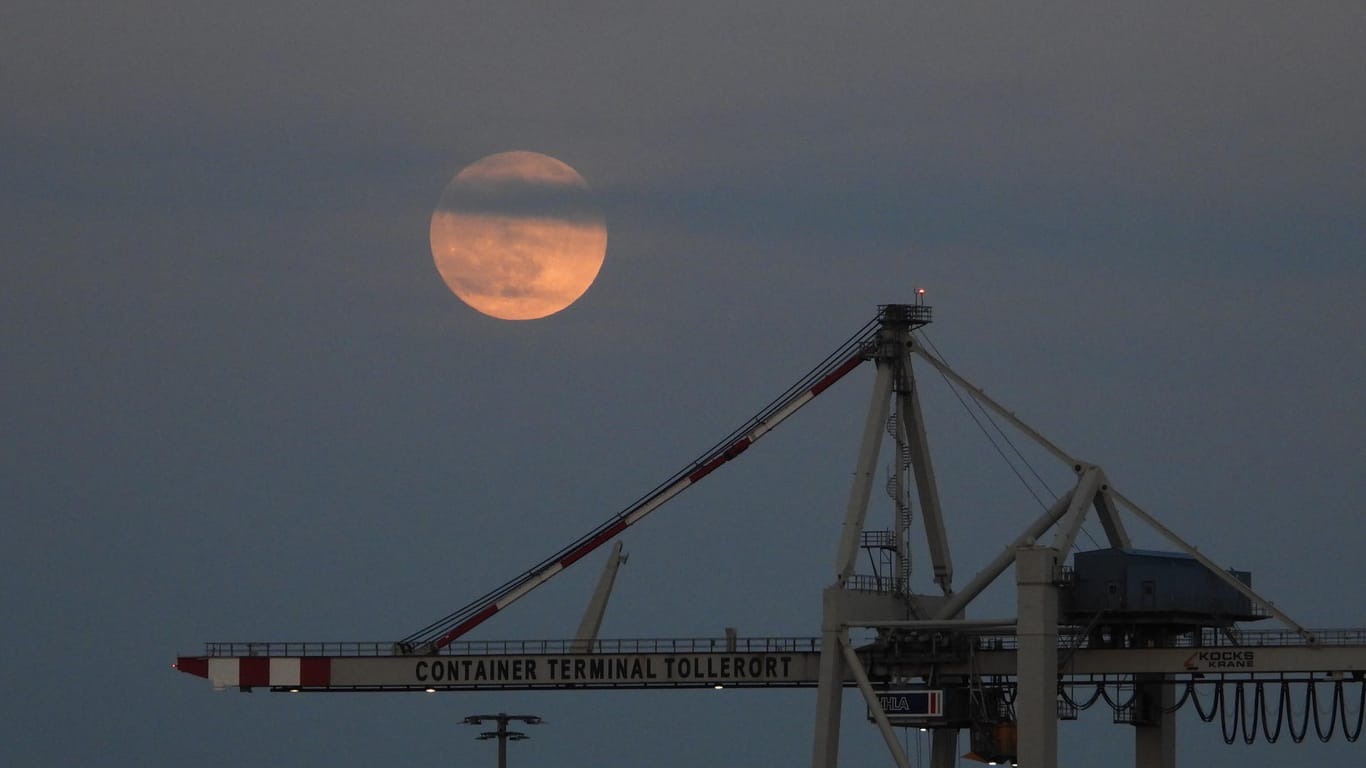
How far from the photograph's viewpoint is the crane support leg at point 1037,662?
117 meters

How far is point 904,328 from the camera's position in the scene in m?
130

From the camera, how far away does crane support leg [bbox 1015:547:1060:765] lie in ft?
382

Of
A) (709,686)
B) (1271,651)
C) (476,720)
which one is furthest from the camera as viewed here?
(476,720)

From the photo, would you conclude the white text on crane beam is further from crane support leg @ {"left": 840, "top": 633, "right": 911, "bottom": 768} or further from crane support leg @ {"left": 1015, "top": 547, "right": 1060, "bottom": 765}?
crane support leg @ {"left": 1015, "top": 547, "right": 1060, "bottom": 765}

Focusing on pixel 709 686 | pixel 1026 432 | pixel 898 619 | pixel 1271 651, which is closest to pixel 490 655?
pixel 709 686

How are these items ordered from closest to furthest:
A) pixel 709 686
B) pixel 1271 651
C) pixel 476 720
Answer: pixel 1271 651, pixel 709 686, pixel 476 720

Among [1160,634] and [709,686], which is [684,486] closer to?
[709,686]

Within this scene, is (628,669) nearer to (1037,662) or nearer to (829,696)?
(829,696)

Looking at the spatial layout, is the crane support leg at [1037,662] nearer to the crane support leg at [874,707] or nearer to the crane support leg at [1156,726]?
the crane support leg at [874,707]

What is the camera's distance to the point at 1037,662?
382ft

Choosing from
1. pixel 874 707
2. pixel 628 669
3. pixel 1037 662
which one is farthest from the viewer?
pixel 628 669

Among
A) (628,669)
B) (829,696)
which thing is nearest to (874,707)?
(829,696)

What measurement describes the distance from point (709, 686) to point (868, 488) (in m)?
11.9

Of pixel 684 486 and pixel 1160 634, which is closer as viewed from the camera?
pixel 1160 634
